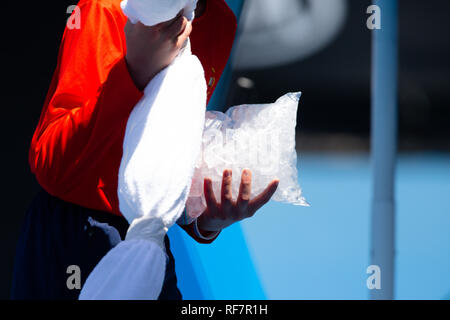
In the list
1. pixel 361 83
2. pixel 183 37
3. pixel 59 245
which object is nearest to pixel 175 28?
pixel 183 37

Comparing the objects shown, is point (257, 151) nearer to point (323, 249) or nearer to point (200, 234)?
point (200, 234)

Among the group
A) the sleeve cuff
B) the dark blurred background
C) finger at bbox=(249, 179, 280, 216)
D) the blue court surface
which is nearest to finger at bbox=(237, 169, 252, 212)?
finger at bbox=(249, 179, 280, 216)

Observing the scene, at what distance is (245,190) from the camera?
0.65 m

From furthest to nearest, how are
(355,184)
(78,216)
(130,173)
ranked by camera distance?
(355,184) < (78,216) < (130,173)

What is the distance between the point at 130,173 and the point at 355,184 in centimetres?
365

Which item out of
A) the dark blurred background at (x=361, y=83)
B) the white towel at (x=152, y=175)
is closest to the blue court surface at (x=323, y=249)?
the white towel at (x=152, y=175)

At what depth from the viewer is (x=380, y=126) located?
4.56 ft

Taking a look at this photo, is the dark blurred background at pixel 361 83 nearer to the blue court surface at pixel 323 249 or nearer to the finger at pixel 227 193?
the blue court surface at pixel 323 249

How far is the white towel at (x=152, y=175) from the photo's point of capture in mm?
538

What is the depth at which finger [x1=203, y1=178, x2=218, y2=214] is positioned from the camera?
652mm

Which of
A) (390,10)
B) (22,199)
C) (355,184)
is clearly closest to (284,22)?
(355,184)
